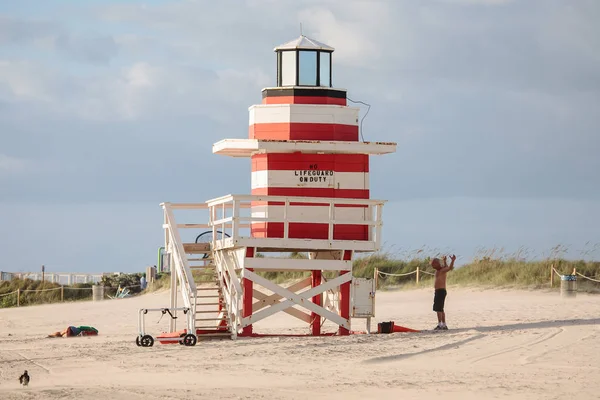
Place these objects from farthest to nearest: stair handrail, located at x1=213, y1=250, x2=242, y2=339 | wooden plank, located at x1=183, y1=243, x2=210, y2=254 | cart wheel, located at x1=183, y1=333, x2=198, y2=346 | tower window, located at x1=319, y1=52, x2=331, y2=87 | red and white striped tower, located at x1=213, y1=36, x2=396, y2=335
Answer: wooden plank, located at x1=183, y1=243, x2=210, y2=254, tower window, located at x1=319, y1=52, x2=331, y2=87, red and white striped tower, located at x1=213, y1=36, x2=396, y2=335, stair handrail, located at x1=213, y1=250, x2=242, y2=339, cart wheel, located at x1=183, y1=333, x2=198, y2=346

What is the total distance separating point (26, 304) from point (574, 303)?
843 inches

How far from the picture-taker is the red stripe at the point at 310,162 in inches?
891

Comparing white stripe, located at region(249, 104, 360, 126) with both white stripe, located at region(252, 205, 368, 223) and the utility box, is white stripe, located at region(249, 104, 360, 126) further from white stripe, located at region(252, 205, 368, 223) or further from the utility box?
the utility box

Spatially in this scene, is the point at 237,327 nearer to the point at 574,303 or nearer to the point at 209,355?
the point at 209,355

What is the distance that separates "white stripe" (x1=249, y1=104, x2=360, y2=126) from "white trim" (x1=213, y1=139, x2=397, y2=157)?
0.65 meters

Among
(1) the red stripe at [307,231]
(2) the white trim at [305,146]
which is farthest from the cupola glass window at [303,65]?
(1) the red stripe at [307,231]

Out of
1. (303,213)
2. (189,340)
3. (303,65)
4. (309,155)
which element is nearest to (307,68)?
(303,65)

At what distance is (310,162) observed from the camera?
22.7 meters

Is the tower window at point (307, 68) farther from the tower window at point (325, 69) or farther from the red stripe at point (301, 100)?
the red stripe at point (301, 100)

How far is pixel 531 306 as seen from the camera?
1114 inches

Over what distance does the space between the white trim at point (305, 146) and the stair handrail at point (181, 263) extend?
189 centimetres

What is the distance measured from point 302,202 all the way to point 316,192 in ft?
1.85

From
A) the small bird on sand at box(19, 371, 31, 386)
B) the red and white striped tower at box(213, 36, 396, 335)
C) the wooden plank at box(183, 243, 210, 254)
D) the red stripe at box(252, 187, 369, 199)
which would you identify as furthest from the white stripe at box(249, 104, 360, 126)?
the small bird on sand at box(19, 371, 31, 386)

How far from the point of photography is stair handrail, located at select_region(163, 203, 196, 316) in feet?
70.2
